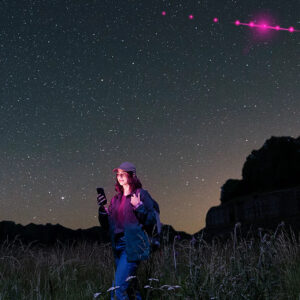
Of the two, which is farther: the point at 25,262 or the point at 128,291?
the point at 25,262

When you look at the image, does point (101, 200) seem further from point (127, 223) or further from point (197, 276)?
point (197, 276)

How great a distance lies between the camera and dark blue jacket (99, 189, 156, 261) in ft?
13.0

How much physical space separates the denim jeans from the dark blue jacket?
0.09 meters

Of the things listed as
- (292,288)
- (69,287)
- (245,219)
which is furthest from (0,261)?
(245,219)

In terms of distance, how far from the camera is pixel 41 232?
5831cm

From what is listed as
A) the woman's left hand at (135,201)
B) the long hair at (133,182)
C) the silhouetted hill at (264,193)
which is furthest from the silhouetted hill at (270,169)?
the woman's left hand at (135,201)

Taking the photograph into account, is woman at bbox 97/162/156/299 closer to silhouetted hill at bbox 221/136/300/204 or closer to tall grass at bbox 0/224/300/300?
tall grass at bbox 0/224/300/300

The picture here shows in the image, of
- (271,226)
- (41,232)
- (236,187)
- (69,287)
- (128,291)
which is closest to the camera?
(128,291)

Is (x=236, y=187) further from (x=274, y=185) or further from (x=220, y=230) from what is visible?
(x=220, y=230)

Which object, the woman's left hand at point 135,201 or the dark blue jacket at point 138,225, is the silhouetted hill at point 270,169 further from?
the woman's left hand at point 135,201

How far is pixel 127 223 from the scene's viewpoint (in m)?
4.14

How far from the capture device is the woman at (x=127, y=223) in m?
3.94

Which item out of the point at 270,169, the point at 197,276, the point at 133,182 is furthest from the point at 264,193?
the point at 197,276

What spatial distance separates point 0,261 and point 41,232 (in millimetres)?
53674
